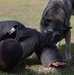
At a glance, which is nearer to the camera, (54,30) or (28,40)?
(28,40)

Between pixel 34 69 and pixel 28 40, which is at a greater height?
pixel 28 40

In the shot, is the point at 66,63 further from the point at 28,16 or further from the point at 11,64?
the point at 28,16

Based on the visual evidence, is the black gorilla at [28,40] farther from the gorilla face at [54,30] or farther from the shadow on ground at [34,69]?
the gorilla face at [54,30]

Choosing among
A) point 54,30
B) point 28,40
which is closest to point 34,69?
point 28,40

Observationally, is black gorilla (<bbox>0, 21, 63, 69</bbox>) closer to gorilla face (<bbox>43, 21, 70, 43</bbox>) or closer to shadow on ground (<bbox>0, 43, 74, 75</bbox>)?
shadow on ground (<bbox>0, 43, 74, 75</bbox>)

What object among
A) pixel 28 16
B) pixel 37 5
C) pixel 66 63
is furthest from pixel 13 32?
pixel 37 5

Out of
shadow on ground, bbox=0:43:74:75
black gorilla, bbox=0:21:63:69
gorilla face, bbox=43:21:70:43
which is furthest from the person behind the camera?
gorilla face, bbox=43:21:70:43

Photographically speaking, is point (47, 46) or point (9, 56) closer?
point (9, 56)

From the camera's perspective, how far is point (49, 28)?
19.3 ft

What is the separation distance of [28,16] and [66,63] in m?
6.11

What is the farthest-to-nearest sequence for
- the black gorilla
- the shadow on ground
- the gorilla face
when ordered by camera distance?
1. the gorilla face
2. the black gorilla
3. the shadow on ground

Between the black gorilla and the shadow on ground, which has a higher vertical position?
the black gorilla

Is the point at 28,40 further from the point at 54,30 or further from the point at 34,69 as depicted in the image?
the point at 54,30

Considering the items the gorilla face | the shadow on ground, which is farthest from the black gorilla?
the gorilla face
